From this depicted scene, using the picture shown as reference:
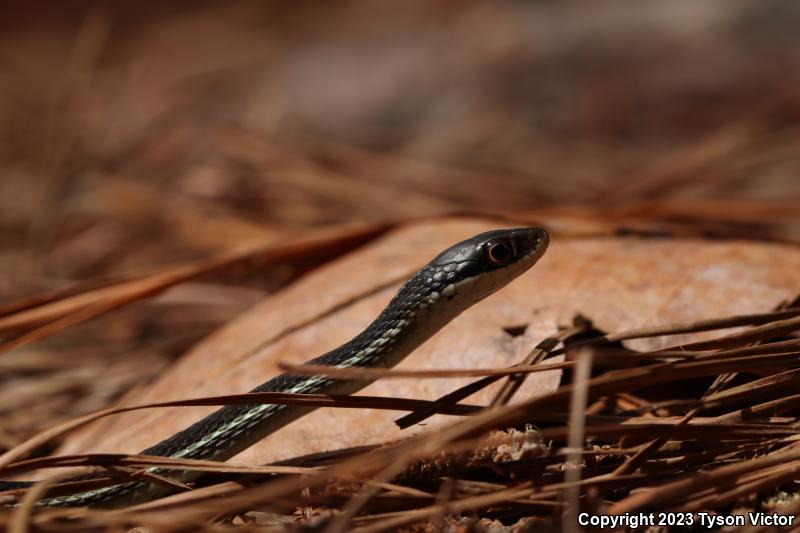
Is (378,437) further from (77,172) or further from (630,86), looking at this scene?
(630,86)

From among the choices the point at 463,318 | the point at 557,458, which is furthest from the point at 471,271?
the point at 557,458

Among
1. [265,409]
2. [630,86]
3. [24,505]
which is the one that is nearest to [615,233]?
[265,409]

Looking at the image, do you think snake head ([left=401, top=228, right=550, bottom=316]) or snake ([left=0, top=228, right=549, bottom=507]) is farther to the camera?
snake head ([left=401, top=228, right=550, bottom=316])

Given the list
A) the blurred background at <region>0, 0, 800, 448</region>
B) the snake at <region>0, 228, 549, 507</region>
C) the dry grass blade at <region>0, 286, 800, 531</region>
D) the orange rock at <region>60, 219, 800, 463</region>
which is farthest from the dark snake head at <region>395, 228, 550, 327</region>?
the blurred background at <region>0, 0, 800, 448</region>

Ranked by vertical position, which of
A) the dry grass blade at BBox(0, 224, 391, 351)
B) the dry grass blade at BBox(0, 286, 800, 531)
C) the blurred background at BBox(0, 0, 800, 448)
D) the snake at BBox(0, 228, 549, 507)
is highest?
the blurred background at BBox(0, 0, 800, 448)

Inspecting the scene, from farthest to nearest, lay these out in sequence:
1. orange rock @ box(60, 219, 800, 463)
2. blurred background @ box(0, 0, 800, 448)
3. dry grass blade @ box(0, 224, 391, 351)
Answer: blurred background @ box(0, 0, 800, 448)
dry grass blade @ box(0, 224, 391, 351)
orange rock @ box(60, 219, 800, 463)

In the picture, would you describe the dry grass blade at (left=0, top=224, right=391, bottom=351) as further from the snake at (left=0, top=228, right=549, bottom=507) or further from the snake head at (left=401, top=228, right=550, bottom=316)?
the snake head at (left=401, top=228, right=550, bottom=316)
